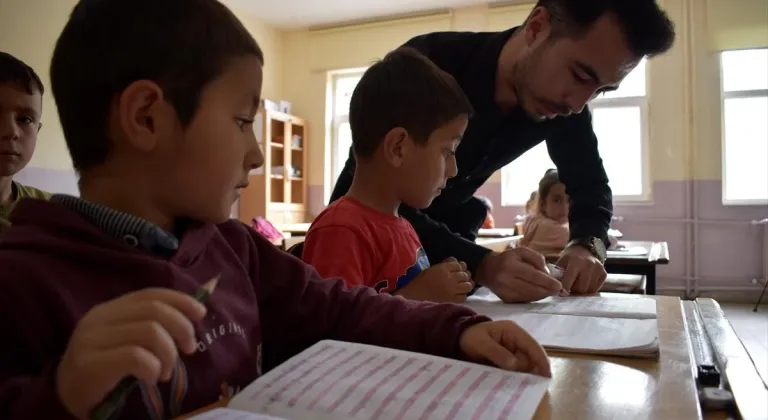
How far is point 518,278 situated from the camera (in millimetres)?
1168

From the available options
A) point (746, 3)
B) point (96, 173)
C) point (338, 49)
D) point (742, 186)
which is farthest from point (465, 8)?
point (96, 173)

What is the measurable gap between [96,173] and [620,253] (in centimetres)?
258

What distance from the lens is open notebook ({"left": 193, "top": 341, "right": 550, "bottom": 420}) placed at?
50 centimetres

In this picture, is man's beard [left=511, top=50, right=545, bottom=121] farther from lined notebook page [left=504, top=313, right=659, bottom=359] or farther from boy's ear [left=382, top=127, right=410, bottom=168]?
lined notebook page [left=504, top=313, right=659, bottom=359]

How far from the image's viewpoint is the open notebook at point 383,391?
50 centimetres

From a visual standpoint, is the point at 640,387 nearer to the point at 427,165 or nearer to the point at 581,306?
the point at 581,306

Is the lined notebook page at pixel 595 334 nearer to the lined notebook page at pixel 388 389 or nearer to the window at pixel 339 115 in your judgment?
the lined notebook page at pixel 388 389

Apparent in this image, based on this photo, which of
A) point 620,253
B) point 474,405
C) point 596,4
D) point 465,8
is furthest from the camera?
point 465,8

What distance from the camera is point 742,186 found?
5.44 meters

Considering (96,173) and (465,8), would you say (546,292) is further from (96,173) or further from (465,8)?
(465,8)

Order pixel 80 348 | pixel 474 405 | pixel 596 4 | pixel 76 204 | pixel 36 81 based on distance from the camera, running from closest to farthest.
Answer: pixel 80 348, pixel 474 405, pixel 76 204, pixel 596 4, pixel 36 81

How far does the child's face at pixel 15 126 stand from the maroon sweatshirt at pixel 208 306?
136 cm

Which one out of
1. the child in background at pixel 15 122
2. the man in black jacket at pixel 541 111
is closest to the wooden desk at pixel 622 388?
the man in black jacket at pixel 541 111

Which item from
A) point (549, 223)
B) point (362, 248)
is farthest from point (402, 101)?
point (549, 223)
